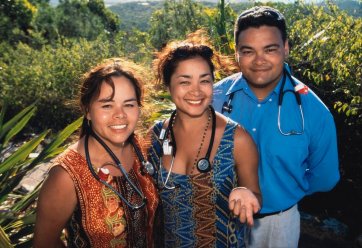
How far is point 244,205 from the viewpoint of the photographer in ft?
5.79

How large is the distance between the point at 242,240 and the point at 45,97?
23.2 ft

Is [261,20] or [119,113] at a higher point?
[261,20]

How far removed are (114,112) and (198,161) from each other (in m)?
0.49

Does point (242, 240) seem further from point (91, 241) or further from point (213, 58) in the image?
point (213, 58)

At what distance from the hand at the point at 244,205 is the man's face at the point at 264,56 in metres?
0.92

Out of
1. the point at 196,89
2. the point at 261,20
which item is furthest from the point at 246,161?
the point at 261,20

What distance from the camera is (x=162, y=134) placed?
7.22 ft

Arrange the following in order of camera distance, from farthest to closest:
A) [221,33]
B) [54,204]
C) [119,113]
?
[221,33] < [119,113] < [54,204]

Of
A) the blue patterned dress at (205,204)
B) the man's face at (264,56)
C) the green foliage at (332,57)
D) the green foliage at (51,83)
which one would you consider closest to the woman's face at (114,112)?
the blue patterned dress at (205,204)

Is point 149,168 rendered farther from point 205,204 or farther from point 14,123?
point 14,123

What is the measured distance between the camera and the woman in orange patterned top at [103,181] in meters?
1.79

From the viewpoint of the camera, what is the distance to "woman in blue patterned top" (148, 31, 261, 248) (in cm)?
205

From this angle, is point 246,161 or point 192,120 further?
point 192,120

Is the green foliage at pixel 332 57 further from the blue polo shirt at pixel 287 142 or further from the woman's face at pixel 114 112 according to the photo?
the woman's face at pixel 114 112
